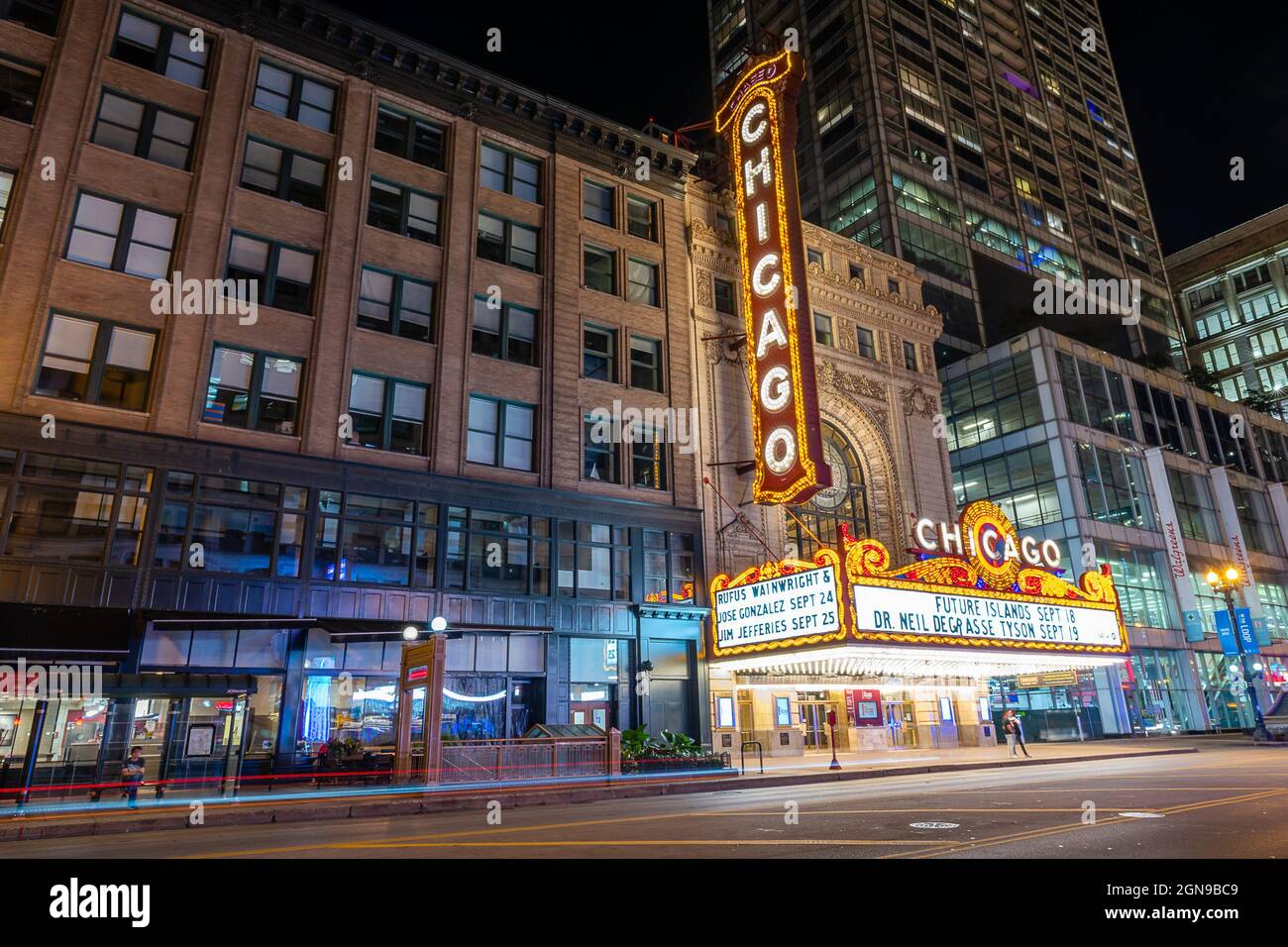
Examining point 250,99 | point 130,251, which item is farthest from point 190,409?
point 250,99

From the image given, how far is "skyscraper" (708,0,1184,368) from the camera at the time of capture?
240ft

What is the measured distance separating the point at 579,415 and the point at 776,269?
34.3 ft

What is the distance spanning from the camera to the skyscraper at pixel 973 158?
7319cm

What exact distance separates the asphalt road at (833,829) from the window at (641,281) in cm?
2270

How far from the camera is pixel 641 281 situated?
34781mm

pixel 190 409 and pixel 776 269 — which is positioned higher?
pixel 776 269

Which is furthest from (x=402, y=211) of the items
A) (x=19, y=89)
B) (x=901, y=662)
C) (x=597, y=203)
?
(x=901, y=662)

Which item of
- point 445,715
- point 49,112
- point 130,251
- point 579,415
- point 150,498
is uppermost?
point 49,112

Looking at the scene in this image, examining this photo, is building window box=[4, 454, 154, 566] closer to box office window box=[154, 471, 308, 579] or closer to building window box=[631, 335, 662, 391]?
box office window box=[154, 471, 308, 579]

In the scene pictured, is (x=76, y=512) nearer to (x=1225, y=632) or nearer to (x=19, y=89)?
(x=19, y=89)

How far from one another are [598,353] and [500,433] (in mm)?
6123

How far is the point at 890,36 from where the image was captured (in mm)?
83438

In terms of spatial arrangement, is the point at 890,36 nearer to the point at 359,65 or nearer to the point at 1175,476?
the point at 1175,476

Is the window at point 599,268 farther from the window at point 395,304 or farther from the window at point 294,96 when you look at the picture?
the window at point 294,96
